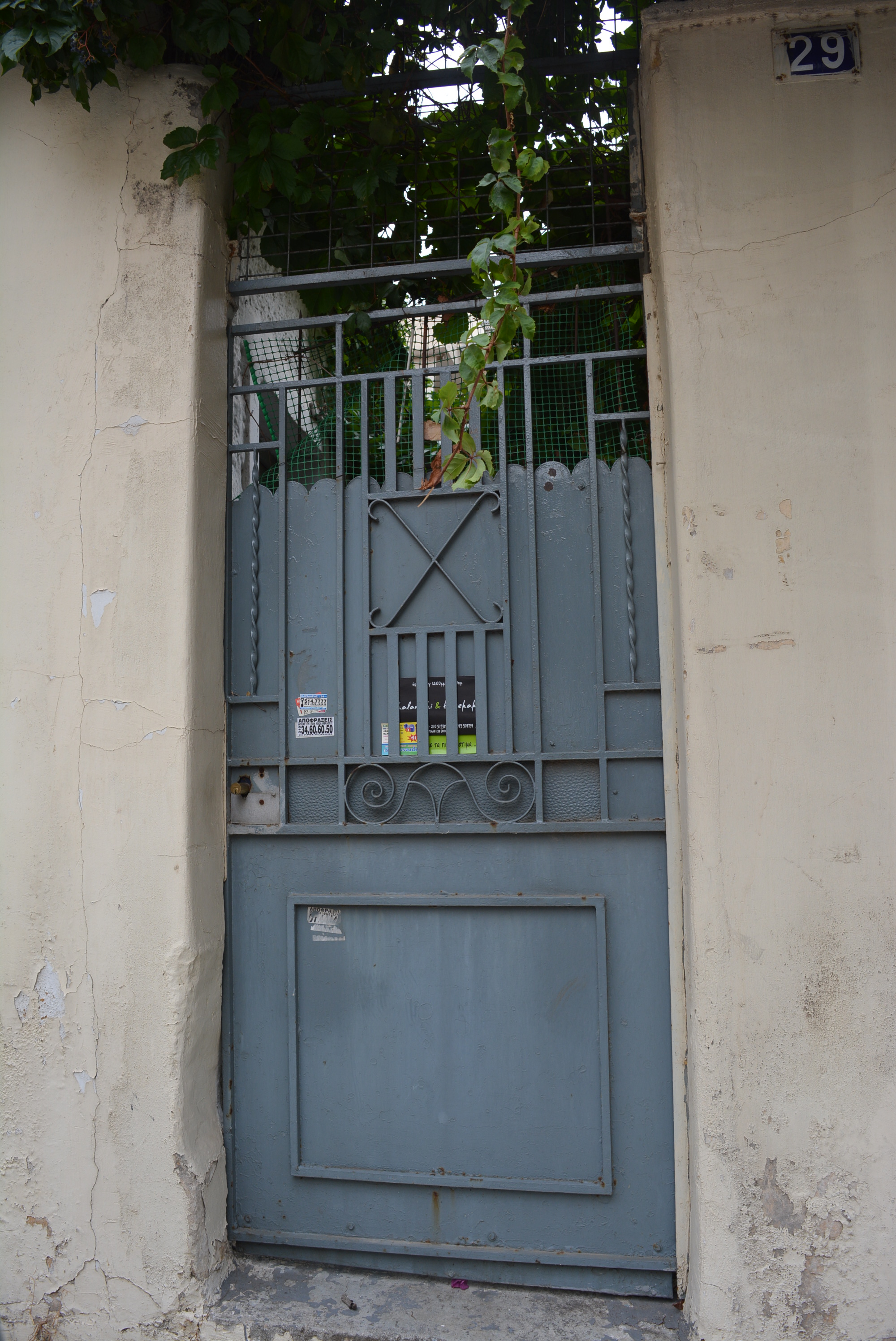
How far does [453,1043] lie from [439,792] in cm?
80

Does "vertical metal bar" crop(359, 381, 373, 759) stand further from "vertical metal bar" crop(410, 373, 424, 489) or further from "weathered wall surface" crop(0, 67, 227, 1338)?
"weathered wall surface" crop(0, 67, 227, 1338)

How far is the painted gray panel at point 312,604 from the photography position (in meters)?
2.74

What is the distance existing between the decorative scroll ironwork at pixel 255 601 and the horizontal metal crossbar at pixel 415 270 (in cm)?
72

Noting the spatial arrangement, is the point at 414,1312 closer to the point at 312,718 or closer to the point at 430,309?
the point at 312,718

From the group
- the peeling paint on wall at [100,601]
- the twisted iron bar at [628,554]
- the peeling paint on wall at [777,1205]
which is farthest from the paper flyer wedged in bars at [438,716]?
the peeling paint on wall at [777,1205]

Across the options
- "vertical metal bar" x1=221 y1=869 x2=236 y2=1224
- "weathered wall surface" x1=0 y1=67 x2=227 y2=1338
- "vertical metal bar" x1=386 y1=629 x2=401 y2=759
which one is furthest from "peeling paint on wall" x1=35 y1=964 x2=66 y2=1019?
"vertical metal bar" x1=386 y1=629 x2=401 y2=759

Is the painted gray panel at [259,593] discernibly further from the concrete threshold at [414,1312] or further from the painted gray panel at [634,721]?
the concrete threshold at [414,1312]

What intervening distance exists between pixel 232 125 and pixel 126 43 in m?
0.39

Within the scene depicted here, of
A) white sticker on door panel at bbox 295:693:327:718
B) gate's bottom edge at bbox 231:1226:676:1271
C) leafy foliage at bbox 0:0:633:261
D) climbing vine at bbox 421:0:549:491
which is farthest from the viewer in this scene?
white sticker on door panel at bbox 295:693:327:718

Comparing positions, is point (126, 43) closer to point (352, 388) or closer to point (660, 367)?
point (352, 388)

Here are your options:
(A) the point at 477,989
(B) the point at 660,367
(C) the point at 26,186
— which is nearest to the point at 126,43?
(C) the point at 26,186

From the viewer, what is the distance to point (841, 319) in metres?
2.33

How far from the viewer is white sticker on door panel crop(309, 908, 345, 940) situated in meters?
2.67

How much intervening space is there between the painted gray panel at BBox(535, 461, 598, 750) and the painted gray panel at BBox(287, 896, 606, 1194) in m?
0.59
